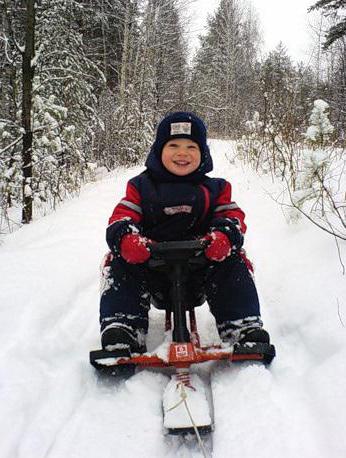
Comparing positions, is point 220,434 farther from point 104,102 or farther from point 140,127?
point 104,102

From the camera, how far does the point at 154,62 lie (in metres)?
14.8

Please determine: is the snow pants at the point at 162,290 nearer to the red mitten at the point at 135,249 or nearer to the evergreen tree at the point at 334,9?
the red mitten at the point at 135,249

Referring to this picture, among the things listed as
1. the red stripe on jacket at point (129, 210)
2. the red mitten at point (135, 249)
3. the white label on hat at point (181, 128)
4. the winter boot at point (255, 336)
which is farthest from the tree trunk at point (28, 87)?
the winter boot at point (255, 336)

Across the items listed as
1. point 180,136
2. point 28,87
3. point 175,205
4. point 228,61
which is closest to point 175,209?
point 175,205

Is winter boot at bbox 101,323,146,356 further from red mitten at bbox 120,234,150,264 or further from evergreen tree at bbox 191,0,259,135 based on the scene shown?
evergreen tree at bbox 191,0,259,135

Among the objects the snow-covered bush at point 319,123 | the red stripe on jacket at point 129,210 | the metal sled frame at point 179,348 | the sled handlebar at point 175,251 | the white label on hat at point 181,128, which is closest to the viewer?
the metal sled frame at point 179,348

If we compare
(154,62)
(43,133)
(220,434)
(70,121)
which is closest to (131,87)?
(154,62)

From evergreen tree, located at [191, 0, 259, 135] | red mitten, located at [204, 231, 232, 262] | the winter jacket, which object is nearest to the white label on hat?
the winter jacket

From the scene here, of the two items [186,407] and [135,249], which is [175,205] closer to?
[135,249]

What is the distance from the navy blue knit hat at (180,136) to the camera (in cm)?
235

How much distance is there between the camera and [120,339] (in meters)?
1.83

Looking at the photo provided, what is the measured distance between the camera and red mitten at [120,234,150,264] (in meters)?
1.88

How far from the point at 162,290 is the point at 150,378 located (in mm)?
526

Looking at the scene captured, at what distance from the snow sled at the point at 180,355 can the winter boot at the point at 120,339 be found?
25 mm
